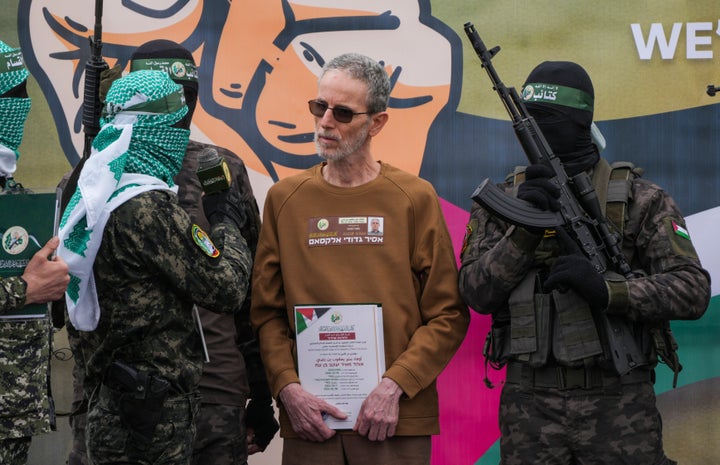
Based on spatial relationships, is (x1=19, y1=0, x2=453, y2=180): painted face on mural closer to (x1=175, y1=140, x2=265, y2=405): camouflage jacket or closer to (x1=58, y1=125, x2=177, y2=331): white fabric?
(x1=175, y1=140, x2=265, y2=405): camouflage jacket

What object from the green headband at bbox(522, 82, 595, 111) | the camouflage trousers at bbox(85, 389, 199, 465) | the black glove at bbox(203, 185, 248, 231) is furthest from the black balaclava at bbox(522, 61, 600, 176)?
the camouflage trousers at bbox(85, 389, 199, 465)

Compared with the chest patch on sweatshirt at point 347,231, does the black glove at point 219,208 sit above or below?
above

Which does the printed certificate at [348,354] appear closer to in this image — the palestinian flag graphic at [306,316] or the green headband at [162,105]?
the palestinian flag graphic at [306,316]

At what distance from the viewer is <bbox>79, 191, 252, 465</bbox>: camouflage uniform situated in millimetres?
2623

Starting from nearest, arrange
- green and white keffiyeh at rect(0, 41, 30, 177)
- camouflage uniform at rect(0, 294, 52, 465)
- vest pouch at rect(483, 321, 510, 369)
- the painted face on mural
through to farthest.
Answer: camouflage uniform at rect(0, 294, 52, 465)
green and white keffiyeh at rect(0, 41, 30, 177)
vest pouch at rect(483, 321, 510, 369)
the painted face on mural

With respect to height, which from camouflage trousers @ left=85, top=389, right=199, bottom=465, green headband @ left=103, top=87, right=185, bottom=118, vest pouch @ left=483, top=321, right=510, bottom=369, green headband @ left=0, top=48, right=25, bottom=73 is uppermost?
green headband @ left=0, top=48, right=25, bottom=73

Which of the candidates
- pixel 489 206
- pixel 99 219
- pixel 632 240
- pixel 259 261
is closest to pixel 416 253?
pixel 489 206

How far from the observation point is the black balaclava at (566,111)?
3.31 metres

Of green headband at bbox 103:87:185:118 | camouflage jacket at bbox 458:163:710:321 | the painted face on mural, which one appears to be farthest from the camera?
the painted face on mural

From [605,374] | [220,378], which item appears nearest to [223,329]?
[220,378]

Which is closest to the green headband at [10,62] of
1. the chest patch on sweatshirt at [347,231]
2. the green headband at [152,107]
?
the green headband at [152,107]

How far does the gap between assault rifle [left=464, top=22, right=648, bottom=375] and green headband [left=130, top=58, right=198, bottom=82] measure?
3.75 feet

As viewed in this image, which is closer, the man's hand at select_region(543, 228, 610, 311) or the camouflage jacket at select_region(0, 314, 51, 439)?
the camouflage jacket at select_region(0, 314, 51, 439)

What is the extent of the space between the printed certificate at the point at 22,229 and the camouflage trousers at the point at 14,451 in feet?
1.22
